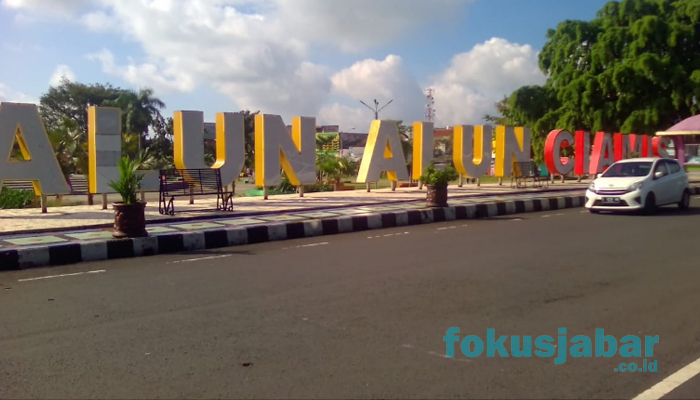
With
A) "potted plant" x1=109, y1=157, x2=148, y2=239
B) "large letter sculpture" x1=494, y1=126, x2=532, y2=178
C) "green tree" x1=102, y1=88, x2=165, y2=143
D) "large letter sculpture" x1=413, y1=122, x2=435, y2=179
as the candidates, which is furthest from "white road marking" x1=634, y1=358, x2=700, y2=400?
"green tree" x1=102, y1=88, x2=165, y2=143

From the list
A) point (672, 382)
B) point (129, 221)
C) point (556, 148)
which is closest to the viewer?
point (672, 382)

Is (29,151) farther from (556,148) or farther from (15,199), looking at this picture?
(556,148)

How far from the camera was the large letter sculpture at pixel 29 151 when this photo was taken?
43.0 ft

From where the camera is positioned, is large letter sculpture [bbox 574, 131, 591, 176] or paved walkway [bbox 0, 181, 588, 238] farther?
large letter sculpture [bbox 574, 131, 591, 176]

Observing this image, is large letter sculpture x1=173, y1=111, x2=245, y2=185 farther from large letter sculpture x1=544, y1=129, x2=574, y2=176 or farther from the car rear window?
large letter sculpture x1=544, y1=129, x2=574, y2=176

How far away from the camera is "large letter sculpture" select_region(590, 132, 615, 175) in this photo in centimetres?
2764

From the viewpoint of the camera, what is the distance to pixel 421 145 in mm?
20734

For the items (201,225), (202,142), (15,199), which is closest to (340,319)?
(201,225)

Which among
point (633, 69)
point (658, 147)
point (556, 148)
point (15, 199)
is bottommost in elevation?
point (15, 199)

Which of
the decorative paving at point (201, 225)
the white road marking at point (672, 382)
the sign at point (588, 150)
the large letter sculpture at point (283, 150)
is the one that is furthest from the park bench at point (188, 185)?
the sign at point (588, 150)

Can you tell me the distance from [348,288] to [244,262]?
235cm

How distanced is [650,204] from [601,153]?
14.0 m

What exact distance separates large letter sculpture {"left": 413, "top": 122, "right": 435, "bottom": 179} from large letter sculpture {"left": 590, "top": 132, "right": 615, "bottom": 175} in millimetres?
10328

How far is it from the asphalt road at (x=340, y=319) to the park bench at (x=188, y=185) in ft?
14.3
